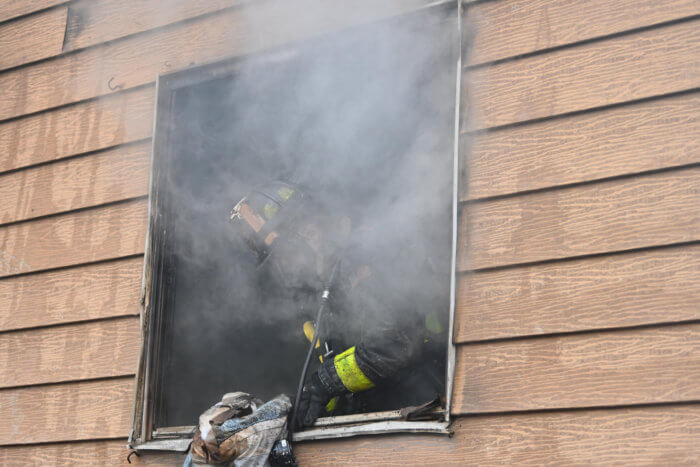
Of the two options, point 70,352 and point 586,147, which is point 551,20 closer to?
point 586,147

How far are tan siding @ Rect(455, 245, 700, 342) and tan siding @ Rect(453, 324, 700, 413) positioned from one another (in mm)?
43

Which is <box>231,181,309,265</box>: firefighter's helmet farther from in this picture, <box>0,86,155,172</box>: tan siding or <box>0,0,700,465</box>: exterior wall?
<box>0,86,155,172</box>: tan siding

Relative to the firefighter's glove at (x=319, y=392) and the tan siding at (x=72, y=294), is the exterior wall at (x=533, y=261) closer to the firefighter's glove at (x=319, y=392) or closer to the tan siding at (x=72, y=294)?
the tan siding at (x=72, y=294)

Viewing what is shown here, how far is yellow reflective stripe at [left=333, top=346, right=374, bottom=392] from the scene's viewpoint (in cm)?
278

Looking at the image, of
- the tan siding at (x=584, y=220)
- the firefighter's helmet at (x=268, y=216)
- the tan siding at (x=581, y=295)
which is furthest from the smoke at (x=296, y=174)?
the tan siding at (x=581, y=295)

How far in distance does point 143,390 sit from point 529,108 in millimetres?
1969

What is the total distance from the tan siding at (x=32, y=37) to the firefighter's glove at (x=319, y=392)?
223cm

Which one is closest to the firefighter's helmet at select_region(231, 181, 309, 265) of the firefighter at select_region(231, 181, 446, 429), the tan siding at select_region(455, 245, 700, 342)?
the firefighter at select_region(231, 181, 446, 429)

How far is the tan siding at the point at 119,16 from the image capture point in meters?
3.34

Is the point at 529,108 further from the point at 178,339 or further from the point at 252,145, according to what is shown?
the point at 178,339

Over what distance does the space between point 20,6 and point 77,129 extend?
0.97 m

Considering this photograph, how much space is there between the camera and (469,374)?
233cm

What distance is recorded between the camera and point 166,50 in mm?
3342

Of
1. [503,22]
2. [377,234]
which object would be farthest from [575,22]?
[377,234]
